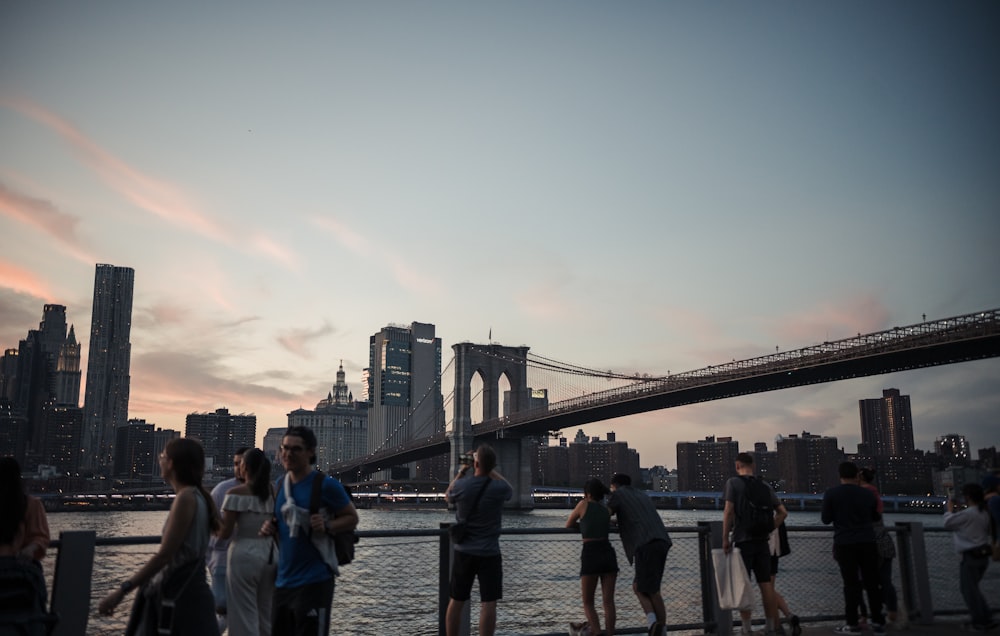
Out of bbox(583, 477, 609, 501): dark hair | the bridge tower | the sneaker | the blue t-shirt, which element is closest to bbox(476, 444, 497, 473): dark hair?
bbox(583, 477, 609, 501): dark hair

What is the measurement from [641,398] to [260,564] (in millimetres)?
48563

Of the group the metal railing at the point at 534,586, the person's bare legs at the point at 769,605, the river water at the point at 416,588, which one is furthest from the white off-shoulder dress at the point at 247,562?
the person's bare legs at the point at 769,605

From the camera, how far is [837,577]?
1003 inches

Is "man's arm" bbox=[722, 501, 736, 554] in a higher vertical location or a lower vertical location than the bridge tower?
lower

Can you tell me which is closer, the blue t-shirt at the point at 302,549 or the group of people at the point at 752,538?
the blue t-shirt at the point at 302,549

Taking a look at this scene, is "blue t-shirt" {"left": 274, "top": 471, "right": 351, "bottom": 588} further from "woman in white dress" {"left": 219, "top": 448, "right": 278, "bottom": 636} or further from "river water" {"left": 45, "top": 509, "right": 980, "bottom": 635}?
"river water" {"left": 45, "top": 509, "right": 980, "bottom": 635}

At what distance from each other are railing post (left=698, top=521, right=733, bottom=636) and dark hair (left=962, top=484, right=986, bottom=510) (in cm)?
254

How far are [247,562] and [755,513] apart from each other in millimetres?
4467

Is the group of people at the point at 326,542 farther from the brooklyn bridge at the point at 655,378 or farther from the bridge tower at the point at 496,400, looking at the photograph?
the bridge tower at the point at 496,400

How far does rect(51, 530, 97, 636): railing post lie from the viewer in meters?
5.17

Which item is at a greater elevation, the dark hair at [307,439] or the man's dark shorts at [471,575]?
the dark hair at [307,439]

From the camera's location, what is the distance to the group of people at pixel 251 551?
383 cm

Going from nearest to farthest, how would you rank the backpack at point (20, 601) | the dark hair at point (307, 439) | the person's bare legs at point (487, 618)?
the backpack at point (20, 601) → the dark hair at point (307, 439) → the person's bare legs at point (487, 618)

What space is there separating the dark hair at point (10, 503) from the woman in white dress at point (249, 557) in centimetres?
103
